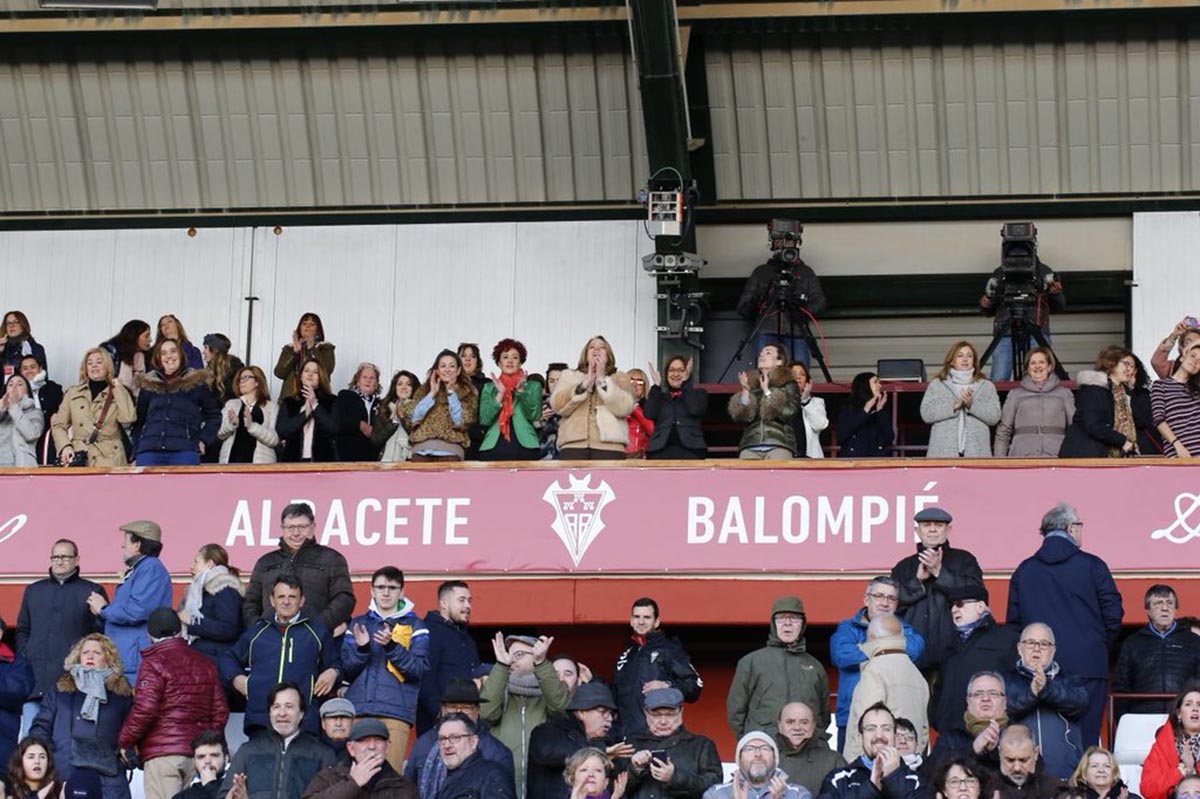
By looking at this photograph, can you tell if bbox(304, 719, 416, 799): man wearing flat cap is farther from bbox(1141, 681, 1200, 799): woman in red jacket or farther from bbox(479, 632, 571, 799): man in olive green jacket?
bbox(1141, 681, 1200, 799): woman in red jacket

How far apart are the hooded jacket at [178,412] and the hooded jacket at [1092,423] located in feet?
20.9

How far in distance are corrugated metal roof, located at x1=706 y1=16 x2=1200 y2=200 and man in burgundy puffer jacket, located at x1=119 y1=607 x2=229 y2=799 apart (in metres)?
8.90

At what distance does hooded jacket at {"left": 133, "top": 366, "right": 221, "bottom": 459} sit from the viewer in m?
18.7

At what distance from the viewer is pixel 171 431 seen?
61.4ft

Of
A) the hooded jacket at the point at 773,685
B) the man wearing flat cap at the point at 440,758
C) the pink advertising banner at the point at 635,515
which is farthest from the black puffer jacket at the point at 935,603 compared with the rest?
the pink advertising banner at the point at 635,515

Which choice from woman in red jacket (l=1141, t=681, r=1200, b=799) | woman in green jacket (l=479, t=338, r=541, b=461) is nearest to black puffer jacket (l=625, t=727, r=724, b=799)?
woman in red jacket (l=1141, t=681, r=1200, b=799)

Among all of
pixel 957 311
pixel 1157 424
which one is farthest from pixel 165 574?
pixel 957 311

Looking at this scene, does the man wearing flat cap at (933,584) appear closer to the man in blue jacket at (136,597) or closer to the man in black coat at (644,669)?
the man in black coat at (644,669)

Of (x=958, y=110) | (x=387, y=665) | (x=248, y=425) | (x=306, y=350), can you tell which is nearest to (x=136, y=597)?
(x=387, y=665)

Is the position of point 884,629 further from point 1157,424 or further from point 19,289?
point 19,289

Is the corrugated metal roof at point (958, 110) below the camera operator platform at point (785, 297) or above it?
above

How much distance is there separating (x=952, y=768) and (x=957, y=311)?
10.3 m

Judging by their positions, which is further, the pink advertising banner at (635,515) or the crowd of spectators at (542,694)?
the pink advertising banner at (635,515)

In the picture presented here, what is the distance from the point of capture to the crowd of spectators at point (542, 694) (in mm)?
12984
